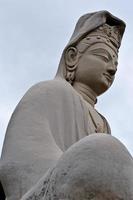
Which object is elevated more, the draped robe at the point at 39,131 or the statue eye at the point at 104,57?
the statue eye at the point at 104,57

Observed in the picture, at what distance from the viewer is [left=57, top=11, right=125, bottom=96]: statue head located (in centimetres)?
752

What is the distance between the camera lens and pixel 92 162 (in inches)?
198

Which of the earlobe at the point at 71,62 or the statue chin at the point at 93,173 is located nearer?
the statue chin at the point at 93,173

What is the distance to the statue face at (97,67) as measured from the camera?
296 inches

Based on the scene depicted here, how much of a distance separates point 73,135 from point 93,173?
5.90 ft

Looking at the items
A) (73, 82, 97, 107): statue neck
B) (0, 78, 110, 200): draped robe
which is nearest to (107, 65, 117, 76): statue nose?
(73, 82, 97, 107): statue neck

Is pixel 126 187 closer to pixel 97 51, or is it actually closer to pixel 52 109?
pixel 52 109

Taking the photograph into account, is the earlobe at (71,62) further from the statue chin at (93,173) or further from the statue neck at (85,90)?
the statue chin at (93,173)

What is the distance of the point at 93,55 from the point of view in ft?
24.8

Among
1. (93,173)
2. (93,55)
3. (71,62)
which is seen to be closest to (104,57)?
(93,55)

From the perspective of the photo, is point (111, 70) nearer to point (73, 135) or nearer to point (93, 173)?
point (73, 135)

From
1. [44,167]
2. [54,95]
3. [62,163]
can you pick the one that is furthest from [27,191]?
[54,95]

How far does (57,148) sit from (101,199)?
1.48 meters

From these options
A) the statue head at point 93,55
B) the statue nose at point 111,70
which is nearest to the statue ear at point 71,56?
the statue head at point 93,55
